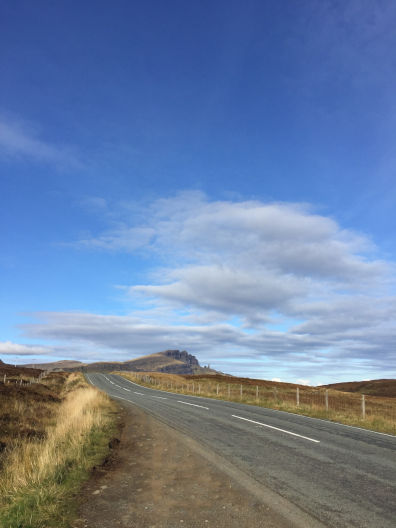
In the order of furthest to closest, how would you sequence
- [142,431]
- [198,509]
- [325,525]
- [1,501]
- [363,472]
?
[142,431] → [363,472] → [1,501] → [198,509] → [325,525]

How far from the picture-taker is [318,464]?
25.4ft

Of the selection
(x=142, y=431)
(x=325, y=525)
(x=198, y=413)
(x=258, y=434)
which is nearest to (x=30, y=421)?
(x=142, y=431)

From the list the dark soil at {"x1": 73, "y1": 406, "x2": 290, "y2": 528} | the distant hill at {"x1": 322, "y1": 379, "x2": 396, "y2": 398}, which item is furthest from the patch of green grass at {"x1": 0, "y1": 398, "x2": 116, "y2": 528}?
the distant hill at {"x1": 322, "y1": 379, "x2": 396, "y2": 398}

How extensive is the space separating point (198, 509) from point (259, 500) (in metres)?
0.96

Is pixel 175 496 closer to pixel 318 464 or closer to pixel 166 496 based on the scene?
pixel 166 496

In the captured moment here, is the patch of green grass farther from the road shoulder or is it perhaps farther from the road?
the road

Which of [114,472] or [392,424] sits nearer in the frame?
[114,472]

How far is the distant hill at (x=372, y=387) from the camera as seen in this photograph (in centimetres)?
6369

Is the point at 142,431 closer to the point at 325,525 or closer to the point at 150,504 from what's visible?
the point at 150,504

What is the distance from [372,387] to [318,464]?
72523mm

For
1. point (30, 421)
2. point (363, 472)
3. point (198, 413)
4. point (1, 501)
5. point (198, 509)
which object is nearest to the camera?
point (198, 509)

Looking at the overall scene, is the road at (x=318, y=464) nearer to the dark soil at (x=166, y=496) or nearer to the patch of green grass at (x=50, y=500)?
the dark soil at (x=166, y=496)

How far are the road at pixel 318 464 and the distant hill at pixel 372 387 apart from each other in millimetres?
58346

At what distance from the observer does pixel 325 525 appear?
15.3 ft
